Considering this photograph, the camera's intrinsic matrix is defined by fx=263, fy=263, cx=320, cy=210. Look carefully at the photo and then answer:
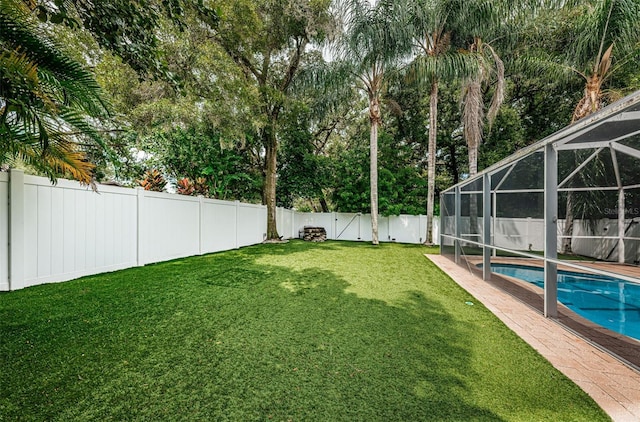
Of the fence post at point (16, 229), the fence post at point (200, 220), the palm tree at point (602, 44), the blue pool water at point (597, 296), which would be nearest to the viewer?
the fence post at point (16, 229)

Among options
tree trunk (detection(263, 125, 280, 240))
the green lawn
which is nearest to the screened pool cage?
the green lawn

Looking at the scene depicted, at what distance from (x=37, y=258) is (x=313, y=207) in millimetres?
15083

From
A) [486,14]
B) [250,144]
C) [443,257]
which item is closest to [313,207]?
[250,144]

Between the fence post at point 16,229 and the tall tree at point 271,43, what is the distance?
5368 millimetres

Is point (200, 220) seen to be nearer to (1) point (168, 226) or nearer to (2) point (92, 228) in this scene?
(1) point (168, 226)

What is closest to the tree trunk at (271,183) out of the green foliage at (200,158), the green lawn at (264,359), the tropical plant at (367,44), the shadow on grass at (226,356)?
the green foliage at (200,158)

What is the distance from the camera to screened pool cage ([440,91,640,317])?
10.7 ft

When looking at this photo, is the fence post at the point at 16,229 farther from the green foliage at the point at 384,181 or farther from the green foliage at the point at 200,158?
the green foliage at the point at 384,181

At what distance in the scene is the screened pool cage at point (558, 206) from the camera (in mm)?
3262

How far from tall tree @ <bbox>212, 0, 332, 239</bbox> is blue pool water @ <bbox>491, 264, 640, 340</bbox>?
8186mm

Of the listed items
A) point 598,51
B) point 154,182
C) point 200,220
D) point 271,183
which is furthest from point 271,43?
point 598,51

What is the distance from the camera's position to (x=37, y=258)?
379cm

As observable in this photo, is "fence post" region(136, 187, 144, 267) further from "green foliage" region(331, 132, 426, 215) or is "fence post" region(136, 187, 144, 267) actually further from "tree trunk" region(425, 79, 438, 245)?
"tree trunk" region(425, 79, 438, 245)

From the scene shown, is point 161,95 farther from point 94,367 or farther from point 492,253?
point 492,253
